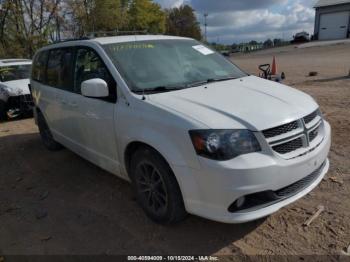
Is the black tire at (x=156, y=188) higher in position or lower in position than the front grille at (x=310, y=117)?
lower

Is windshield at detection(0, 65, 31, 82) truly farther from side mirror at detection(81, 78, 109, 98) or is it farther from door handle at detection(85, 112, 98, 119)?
side mirror at detection(81, 78, 109, 98)

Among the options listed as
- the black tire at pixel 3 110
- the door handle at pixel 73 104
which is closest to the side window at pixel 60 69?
the door handle at pixel 73 104

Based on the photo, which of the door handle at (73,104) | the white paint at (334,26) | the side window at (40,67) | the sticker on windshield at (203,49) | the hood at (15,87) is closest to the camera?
the door handle at (73,104)

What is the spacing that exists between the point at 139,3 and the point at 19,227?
144 ft

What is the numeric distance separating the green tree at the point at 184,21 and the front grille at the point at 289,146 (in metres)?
68.2

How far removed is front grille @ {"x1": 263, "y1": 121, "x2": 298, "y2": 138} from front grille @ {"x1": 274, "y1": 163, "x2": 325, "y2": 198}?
1.60 feet

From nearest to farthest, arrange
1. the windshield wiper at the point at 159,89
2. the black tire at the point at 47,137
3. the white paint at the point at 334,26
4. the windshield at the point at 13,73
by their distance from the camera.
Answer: the windshield wiper at the point at 159,89, the black tire at the point at 47,137, the windshield at the point at 13,73, the white paint at the point at 334,26

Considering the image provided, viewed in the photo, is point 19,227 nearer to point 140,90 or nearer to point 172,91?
point 140,90

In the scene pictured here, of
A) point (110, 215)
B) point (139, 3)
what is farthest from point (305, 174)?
point (139, 3)

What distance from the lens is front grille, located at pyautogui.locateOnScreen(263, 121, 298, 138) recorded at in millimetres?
2711

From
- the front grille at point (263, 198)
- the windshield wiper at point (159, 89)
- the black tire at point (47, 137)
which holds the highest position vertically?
the windshield wiper at point (159, 89)

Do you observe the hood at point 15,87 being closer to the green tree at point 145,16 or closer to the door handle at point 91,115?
the door handle at point 91,115

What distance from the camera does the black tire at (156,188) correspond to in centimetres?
298

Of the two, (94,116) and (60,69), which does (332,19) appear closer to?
(60,69)
